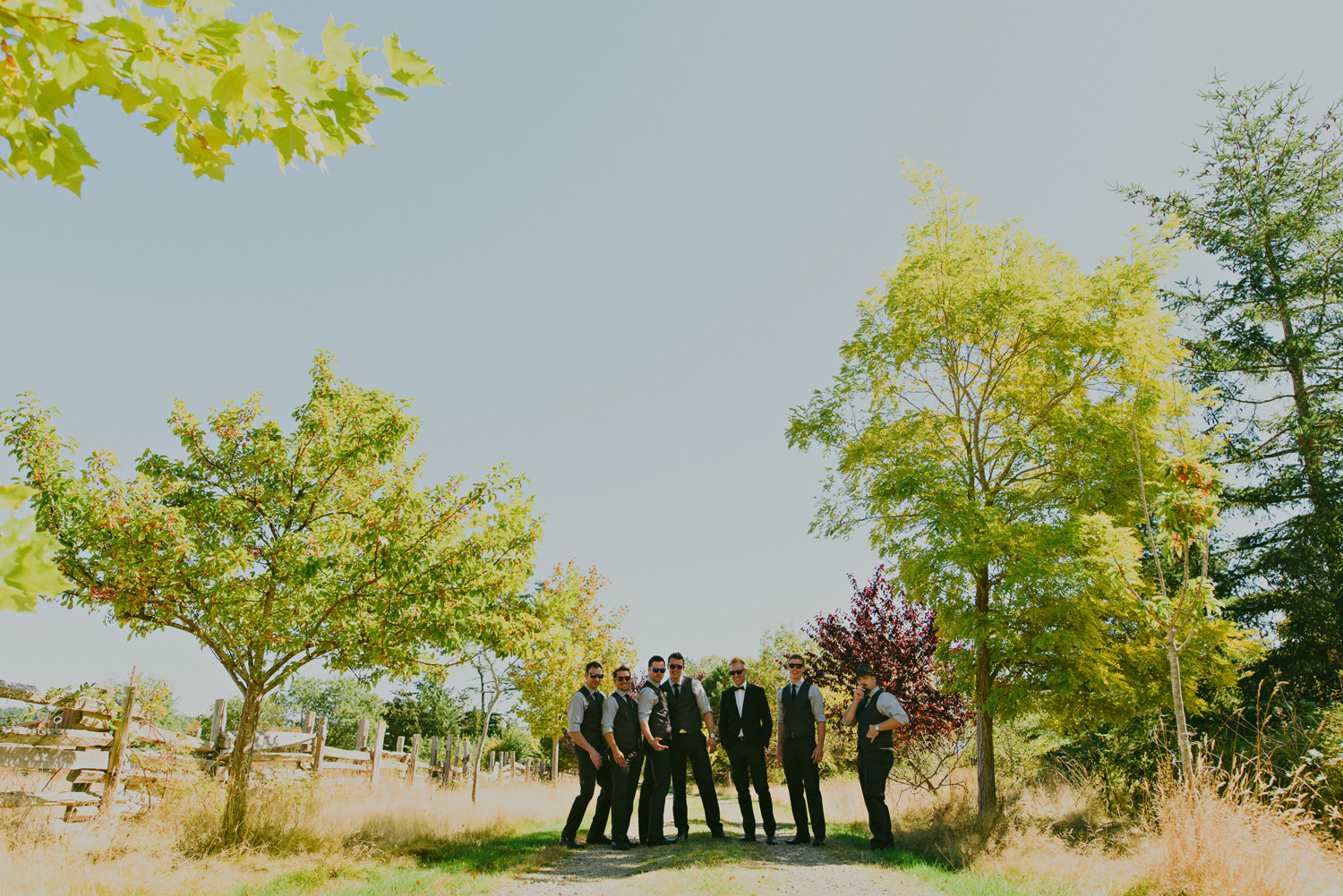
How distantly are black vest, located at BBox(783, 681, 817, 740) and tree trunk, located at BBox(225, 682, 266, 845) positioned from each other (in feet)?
18.5

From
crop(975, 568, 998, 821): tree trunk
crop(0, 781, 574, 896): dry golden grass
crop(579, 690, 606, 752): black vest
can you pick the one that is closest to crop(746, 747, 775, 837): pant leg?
crop(579, 690, 606, 752): black vest

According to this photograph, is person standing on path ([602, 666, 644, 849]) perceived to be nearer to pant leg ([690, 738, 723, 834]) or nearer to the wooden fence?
pant leg ([690, 738, 723, 834])

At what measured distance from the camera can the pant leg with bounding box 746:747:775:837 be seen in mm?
7809

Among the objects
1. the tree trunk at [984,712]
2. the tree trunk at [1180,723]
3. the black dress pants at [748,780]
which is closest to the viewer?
the tree trunk at [1180,723]

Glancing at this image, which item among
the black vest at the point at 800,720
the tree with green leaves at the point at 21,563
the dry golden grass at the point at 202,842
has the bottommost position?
the dry golden grass at the point at 202,842

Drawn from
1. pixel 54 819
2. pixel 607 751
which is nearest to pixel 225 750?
pixel 54 819

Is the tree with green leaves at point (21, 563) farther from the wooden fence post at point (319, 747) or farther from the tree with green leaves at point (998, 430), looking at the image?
the wooden fence post at point (319, 747)

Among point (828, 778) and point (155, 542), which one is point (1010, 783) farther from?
point (155, 542)

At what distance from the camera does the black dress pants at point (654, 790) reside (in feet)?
25.3

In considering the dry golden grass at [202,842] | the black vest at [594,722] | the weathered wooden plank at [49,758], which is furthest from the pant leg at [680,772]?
the weathered wooden plank at [49,758]

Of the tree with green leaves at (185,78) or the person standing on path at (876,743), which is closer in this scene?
the tree with green leaves at (185,78)

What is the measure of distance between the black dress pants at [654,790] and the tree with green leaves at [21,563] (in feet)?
23.1

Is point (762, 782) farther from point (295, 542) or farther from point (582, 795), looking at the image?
point (295, 542)

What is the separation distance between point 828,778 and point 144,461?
1600 cm
